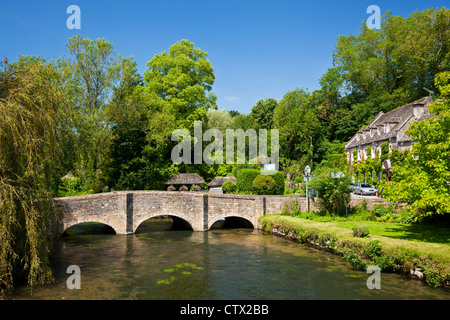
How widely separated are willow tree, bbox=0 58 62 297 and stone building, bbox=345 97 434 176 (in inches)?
1218

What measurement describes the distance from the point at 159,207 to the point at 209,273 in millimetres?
12539

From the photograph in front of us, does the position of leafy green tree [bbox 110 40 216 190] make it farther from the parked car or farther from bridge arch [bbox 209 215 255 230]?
the parked car

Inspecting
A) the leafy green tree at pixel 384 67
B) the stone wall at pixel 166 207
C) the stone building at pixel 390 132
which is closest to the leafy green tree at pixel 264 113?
the leafy green tree at pixel 384 67

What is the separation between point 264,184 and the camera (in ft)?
114

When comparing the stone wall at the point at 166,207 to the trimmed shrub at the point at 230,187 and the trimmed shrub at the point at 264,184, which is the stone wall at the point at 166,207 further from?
the trimmed shrub at the point at 230,187

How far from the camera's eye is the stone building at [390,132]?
36.0 m

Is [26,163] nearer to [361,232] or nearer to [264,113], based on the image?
[361,232]

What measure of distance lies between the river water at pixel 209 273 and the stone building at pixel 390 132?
19.4 meters

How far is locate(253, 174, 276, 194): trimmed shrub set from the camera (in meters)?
34.8

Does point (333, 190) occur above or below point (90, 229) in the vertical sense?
Result: above

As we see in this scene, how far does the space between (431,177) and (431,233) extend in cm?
516

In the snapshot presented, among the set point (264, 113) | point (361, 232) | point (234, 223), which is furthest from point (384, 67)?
point (361, 232)

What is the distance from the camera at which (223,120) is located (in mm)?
66188
